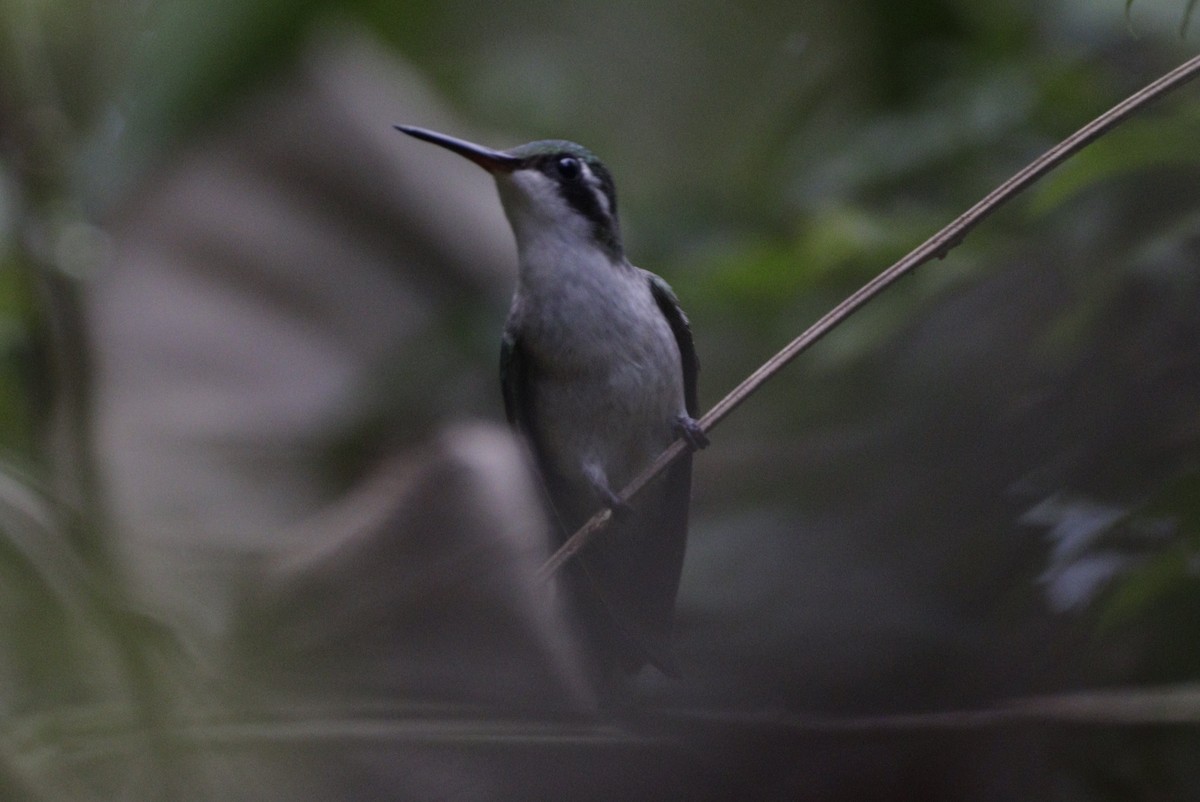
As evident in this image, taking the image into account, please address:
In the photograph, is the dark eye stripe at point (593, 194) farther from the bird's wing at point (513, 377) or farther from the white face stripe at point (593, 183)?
the bird's wing at point (513, 377)

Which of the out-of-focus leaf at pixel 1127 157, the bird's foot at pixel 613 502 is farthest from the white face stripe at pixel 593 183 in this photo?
the out-of-focus leaf at pixel 1127 157

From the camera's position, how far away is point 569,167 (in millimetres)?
1004

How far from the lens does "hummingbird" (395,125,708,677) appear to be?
2.75 ft

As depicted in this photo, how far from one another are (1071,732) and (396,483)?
2.53 ft

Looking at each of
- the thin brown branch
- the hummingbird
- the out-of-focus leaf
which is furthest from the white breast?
the out-of-focus leaf

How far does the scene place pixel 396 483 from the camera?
51.5 inches

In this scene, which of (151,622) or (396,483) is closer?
(151,622)

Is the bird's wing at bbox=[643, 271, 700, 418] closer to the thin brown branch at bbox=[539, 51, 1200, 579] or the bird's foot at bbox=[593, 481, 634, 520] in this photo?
the bird's foot at bbox=[593, 481, 634, 520]

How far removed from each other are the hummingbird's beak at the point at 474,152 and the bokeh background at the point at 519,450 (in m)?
0.25

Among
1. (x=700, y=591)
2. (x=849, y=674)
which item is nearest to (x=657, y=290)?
(x=700, y=591)

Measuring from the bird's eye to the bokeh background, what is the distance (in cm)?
21

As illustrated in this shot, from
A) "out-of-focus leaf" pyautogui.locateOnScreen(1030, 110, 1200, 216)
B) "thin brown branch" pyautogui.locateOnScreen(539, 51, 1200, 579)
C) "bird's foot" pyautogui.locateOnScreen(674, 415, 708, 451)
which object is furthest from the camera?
"out-of-focus leaf" pyautogui.locateOnScreen(1030, 110, 1200, 216)

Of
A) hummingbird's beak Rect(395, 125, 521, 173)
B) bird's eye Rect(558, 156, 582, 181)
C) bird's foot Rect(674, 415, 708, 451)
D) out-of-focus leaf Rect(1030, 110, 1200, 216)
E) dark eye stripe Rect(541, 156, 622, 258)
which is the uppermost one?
out-of-focus leaf Rect(1030, 110, 1200, 216)

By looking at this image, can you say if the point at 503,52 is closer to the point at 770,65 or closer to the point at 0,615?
the point at 770,65
